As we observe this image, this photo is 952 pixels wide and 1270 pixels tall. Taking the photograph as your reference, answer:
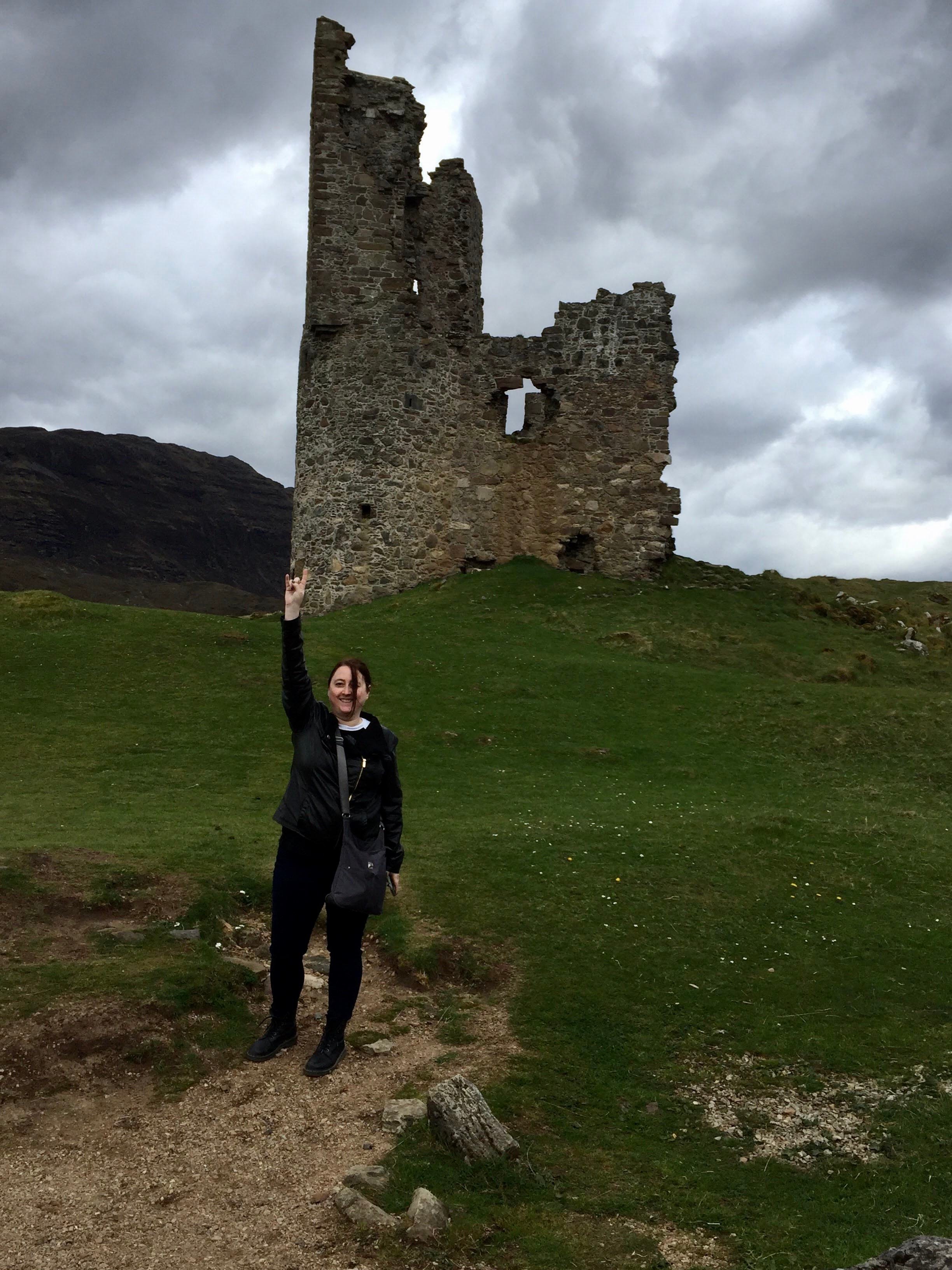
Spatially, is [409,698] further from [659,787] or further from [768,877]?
[768,877]

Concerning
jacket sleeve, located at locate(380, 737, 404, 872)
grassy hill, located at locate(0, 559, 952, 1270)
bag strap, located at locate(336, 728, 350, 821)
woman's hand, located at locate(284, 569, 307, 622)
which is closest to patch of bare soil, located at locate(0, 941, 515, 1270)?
grassy hill, located at locate(0, 559, 952, 1270)

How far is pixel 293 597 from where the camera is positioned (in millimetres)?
8297

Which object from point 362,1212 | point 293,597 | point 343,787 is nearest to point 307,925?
point 343,787

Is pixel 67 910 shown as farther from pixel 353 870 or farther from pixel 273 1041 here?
pixel 353 870

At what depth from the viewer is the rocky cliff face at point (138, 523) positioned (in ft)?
384

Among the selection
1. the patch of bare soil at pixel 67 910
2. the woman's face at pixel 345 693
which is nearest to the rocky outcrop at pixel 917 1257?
the woman's face at pixel 345 693

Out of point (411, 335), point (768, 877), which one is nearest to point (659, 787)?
point (768, 877)

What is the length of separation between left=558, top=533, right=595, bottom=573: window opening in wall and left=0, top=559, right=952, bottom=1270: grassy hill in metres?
5.08

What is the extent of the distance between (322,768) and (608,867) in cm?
690

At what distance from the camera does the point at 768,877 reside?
14344mm

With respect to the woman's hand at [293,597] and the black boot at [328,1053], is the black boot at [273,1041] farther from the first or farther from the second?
the woman's hand at [293,597]

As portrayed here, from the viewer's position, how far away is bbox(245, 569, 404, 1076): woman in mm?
8172

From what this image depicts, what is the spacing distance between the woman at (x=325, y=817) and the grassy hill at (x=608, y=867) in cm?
104

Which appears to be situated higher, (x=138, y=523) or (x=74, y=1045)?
(x=138, y=523)
